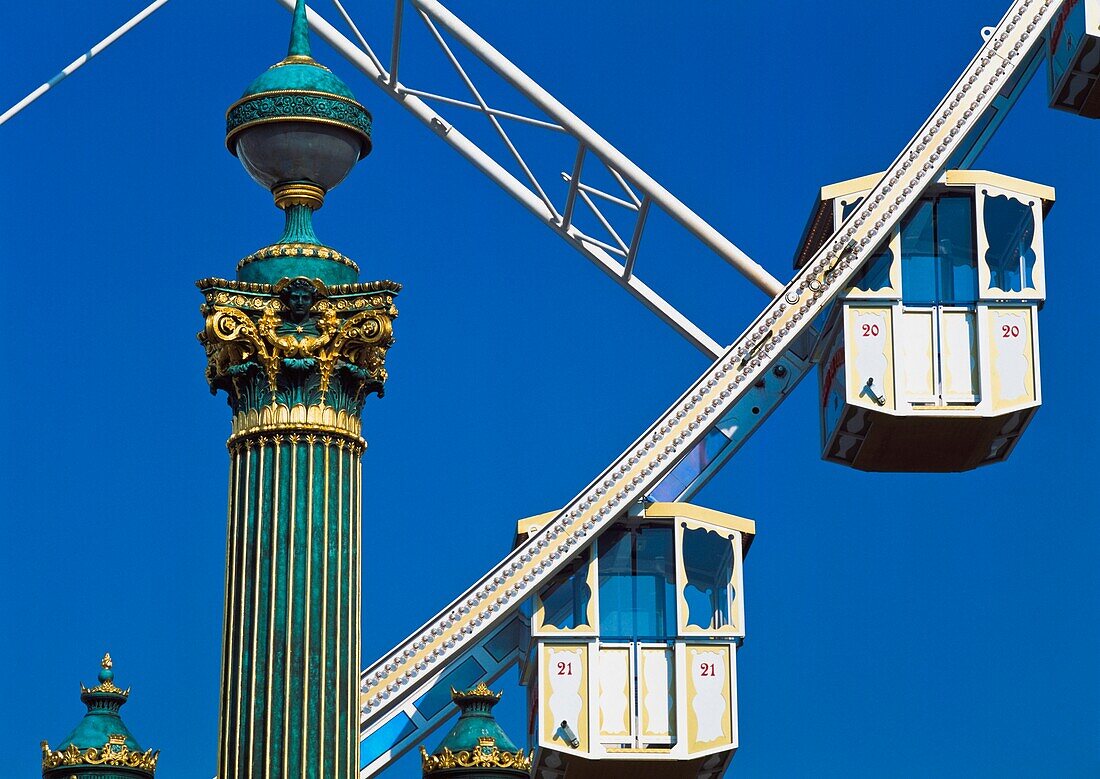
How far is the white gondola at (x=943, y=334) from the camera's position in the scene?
30.1m

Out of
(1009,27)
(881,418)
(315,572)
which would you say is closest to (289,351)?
(315,572)

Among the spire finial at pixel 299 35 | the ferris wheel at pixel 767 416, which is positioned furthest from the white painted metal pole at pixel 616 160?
the spire finial at pixel 299 35

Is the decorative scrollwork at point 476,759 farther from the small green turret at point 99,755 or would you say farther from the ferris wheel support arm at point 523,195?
the ferris wheel support arm at point 523,195

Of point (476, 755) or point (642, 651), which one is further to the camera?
point (642, 651)

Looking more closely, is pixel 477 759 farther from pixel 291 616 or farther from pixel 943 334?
pixel 943 334

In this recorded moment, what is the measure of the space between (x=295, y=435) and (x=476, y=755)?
3.08 m

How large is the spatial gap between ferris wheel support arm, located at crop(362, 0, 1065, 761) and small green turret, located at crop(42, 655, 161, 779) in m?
8.76

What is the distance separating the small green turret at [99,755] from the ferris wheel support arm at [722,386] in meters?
8.76

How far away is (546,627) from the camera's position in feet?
101

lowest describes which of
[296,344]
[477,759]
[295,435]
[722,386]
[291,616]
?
[477,759]

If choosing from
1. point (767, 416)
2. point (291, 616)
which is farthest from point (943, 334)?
point (291, 616)

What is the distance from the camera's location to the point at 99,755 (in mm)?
21281

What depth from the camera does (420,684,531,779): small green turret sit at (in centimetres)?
2108

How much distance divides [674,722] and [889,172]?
583 cm
